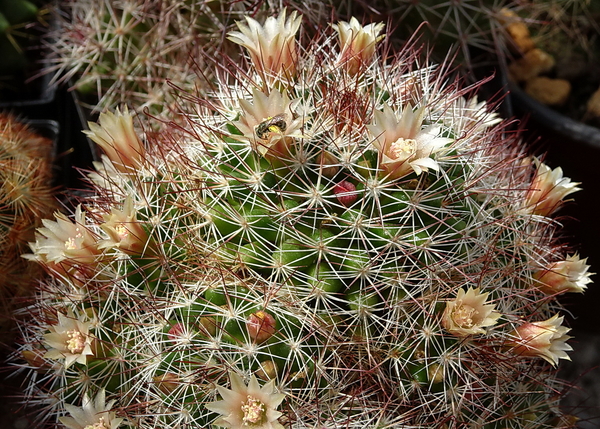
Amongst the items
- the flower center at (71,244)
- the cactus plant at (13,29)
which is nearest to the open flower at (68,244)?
the flower center at (71,244)

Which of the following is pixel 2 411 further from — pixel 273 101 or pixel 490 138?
pixel 490 138

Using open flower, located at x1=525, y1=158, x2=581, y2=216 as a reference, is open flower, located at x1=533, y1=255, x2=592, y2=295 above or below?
below

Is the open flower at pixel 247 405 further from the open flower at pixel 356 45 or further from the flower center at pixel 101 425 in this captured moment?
the open flower at pixel 356 45

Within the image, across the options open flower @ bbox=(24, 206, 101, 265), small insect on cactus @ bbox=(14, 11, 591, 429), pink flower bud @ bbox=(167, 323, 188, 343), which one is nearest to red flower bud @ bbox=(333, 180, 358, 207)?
small insect on cactus @ bbox=(14, 11, 591, 429)

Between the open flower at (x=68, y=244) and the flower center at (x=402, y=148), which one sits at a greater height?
the flower center at (x=402, y=148)

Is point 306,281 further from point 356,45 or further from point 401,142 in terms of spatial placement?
point 356,45

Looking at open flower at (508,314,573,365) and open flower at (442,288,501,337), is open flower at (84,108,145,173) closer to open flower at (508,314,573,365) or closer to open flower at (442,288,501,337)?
open flower at (442,288,501,337)

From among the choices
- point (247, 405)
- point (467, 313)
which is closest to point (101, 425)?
point (247, 405)

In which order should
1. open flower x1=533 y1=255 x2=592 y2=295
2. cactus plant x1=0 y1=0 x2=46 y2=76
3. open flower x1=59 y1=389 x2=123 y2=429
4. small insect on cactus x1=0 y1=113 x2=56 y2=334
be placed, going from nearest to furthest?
open flower x1=59 y1=389 x2=123 y2=429 → open flower x1=533 y1=255 x2=592 y2=295 → small insect on cactus x1=0 y1=113 x2=56 y2=334 → cactus plant x1=0 y1=0 x2=46 y2=76
